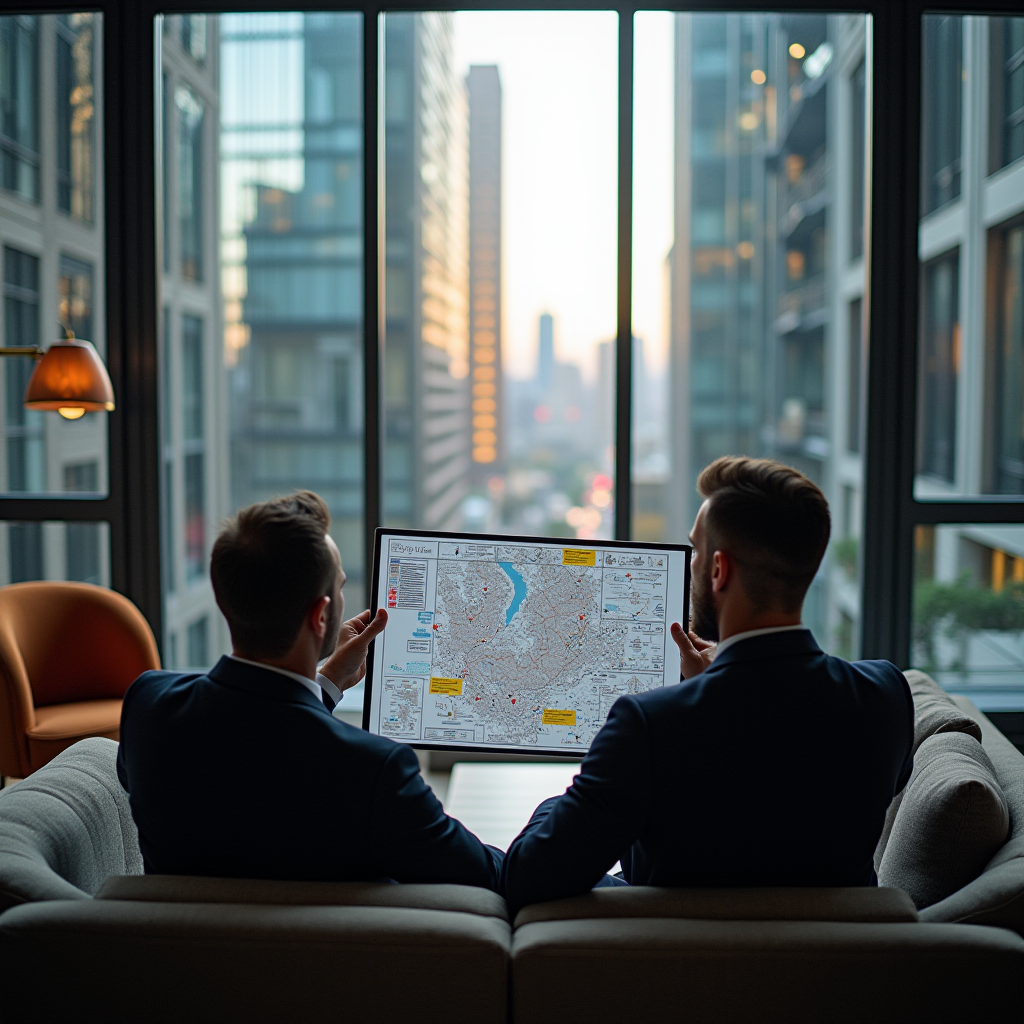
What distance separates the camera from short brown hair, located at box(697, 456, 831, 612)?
1.40 metres

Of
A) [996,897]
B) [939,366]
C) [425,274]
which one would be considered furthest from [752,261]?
[996,897]

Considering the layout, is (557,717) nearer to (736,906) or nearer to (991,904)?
(736,906)

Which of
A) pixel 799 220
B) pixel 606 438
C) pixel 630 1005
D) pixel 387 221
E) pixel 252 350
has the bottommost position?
pixel 630 1005

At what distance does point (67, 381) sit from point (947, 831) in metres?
2.94

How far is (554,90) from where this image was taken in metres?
4.70

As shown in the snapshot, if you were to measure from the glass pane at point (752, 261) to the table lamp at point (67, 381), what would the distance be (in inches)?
78.1

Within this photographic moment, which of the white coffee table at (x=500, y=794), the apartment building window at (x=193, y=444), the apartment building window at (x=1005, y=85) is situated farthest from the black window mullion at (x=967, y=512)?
the apartment building window at (x=193, y=444)

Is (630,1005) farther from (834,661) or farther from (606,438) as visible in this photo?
(606,438)

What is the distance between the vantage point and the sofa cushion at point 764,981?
1.17 m

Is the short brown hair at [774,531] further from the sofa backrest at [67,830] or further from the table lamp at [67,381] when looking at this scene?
the table lamp at [67,381]

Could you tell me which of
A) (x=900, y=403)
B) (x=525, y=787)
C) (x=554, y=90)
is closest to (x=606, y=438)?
(x=900, y=403)

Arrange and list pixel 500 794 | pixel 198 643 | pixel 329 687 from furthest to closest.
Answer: pixel 198 643, pixel 500 794, pixel 329 687

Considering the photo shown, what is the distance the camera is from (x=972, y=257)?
Result: 3588 millimetres

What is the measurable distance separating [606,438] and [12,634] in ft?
7.45
